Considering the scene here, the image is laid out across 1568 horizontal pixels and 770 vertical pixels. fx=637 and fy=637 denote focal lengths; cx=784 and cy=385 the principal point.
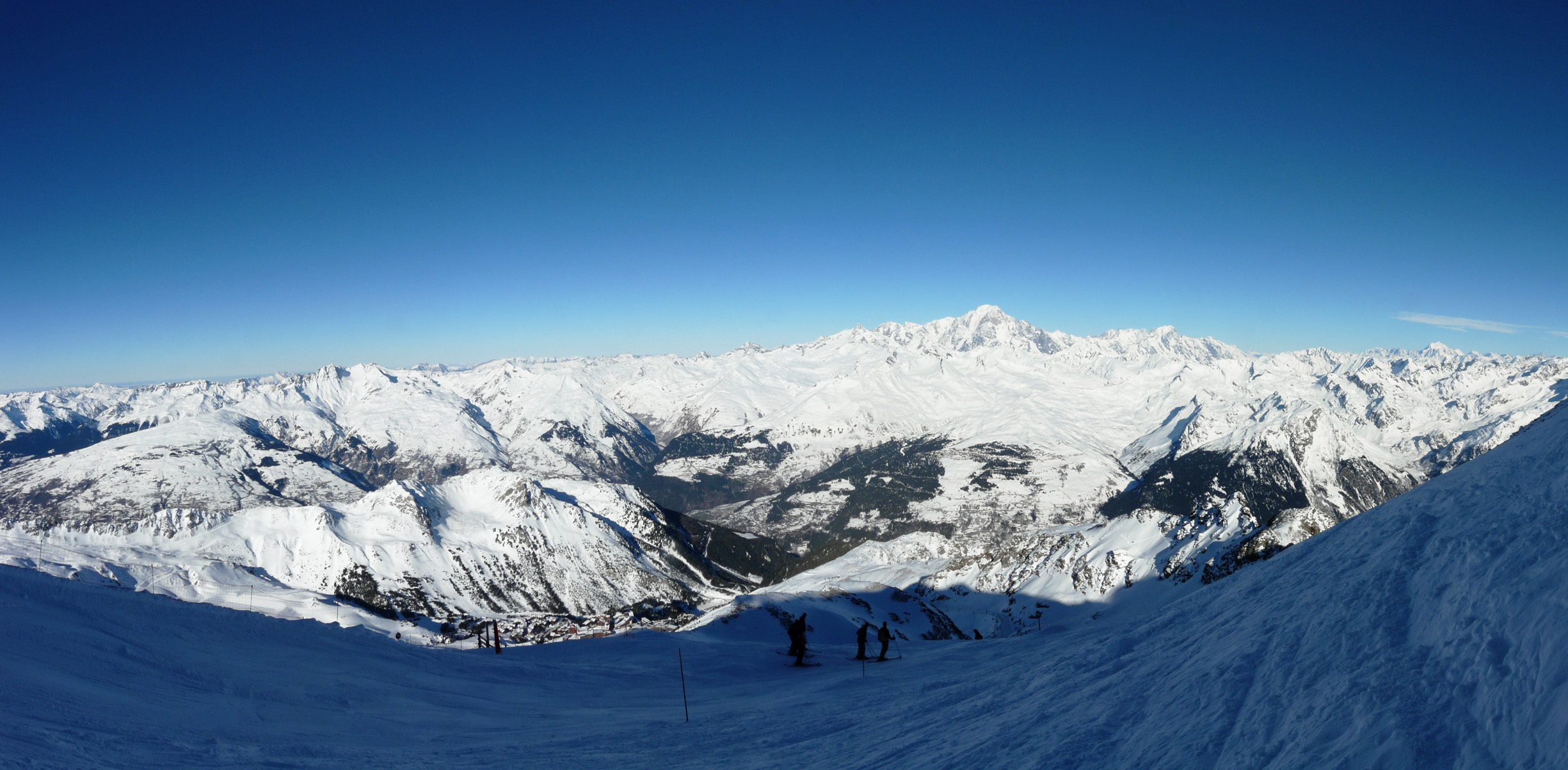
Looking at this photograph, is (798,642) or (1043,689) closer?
(1043,689)

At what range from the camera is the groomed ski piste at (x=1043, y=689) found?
8117 mm

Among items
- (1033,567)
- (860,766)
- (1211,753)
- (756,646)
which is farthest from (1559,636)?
(1033,567)

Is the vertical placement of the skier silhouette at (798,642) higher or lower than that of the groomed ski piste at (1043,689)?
lower

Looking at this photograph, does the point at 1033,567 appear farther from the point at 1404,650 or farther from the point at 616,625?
the point at 1404,650

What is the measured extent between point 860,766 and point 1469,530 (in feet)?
38.9

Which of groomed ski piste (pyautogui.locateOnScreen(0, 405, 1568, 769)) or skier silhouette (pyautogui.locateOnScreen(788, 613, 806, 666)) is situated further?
skier silhouette (pyautogui.locateOnScreen(788, 613, 806, 666))

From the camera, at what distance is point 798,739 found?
1593 centimetres

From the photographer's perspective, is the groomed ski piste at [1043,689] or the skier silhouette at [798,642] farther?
the skier silhouette at [798,642]

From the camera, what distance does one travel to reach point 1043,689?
15133 mm

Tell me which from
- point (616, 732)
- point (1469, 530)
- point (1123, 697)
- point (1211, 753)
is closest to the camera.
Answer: point (1211, 753)

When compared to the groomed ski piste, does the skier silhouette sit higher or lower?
lower

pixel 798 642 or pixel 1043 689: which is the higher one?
pixel 1043 689

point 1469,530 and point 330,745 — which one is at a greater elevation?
point 1469,530

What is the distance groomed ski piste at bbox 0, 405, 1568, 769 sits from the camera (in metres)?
8.12
